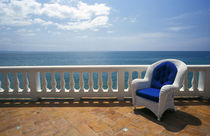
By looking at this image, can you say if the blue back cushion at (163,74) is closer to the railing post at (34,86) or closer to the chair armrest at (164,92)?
the chair armrest at (164,92)

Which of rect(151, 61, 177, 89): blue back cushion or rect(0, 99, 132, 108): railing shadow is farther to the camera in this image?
rect(0, 99, 132, 108): railing shadow

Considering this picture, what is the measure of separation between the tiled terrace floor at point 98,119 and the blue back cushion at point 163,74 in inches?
25.4

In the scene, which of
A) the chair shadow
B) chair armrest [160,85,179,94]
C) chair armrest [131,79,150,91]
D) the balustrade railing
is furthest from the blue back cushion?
the chair shadow

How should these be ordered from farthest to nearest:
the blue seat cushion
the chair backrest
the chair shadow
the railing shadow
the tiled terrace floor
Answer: the railing shadow → the chair backrest → the blue seat cushion → the chair shadow → the tiled terrace floor

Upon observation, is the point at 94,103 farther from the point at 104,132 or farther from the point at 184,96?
the point at 184,96

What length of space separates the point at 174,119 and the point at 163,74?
37.9 inches

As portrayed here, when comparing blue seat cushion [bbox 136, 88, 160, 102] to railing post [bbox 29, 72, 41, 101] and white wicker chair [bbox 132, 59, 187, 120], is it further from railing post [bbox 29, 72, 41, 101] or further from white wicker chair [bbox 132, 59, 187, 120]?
railing post [bbox 29, 72, 41, 101]

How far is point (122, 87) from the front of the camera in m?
3.55

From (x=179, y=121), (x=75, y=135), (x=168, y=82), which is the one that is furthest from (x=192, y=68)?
(x=75, y=135)

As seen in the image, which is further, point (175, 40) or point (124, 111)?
point (175, 40)

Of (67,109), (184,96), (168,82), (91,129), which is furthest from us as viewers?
(184,96)

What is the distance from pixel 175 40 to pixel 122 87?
55.9 metres

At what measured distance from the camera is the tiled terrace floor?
2.10m

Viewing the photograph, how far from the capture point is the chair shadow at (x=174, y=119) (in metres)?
2.23
